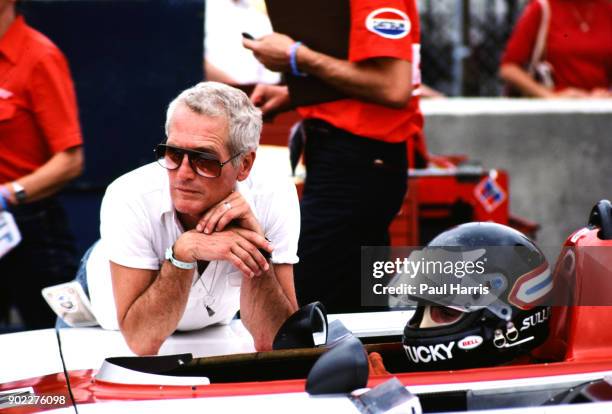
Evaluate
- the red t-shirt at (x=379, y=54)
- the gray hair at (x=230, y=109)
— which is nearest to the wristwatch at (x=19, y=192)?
the red t-shirt at (x=379, y=54)

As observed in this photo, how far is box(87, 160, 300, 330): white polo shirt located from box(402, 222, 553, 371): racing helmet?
1.99 feet

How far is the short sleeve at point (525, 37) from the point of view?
21.9ft

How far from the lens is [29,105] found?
4.53m

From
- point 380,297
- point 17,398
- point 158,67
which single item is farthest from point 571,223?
point 17,398

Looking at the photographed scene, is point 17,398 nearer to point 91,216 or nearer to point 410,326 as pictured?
point 410,326

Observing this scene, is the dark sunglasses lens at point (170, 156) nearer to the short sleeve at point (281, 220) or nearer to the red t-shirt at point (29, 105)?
the short sleeve at point (281, 220)

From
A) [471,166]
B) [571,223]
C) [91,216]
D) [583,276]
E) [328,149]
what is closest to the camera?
[583,276]

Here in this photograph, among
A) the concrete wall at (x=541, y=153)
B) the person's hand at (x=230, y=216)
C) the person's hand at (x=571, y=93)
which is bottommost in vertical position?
the concrete wall at (x=541, y=153)

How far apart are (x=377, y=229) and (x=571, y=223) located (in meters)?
3.00

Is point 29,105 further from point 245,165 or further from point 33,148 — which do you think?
point 245,165

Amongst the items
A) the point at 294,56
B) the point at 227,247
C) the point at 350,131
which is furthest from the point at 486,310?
the point at 294,56

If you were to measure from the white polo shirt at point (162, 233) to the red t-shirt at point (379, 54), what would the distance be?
562mm

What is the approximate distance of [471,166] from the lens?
5.65 metres

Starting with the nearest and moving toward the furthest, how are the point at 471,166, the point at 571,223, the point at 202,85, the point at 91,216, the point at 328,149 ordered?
the point at 202,85 → the point at 328,149 → the point at 471,166 → the point at 91,216 → the point at 571,223
